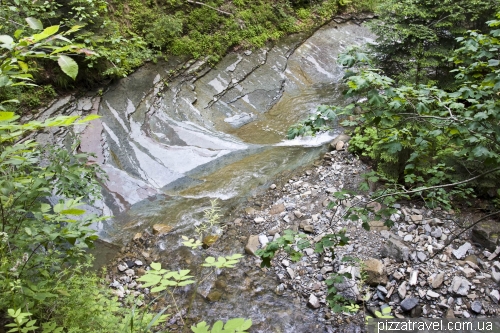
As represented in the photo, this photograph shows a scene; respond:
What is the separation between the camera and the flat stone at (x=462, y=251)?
13.5ft

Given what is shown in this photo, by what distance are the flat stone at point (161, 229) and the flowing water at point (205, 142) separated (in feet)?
0.32

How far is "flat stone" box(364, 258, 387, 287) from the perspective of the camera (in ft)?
12.9

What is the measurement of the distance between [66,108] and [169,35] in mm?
3436

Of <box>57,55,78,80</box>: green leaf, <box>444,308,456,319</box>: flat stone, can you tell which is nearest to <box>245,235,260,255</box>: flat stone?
<box>444,308,456,319</box>: flat stone

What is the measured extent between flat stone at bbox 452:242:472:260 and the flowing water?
1954 mm

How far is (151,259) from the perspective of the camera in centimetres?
480

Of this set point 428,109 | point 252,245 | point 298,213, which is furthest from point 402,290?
point 428,109

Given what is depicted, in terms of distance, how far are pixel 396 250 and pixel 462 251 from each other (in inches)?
31.8

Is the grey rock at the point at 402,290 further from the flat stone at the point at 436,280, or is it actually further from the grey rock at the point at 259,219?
the grey rock at the point at 259,219

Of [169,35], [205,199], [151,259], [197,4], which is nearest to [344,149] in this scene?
[205,199]

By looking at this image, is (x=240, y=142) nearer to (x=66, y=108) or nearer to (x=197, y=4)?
(x=66, y=108)

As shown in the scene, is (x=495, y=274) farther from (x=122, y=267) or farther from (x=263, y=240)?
(x=122, y=267)

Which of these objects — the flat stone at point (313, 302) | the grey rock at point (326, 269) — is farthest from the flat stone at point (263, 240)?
the flat stone at point (313, 302)

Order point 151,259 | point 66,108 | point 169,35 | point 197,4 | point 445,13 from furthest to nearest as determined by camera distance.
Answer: point 197,4 → point 169,35 → point 66,108 → point 445,13 → point 151,259
